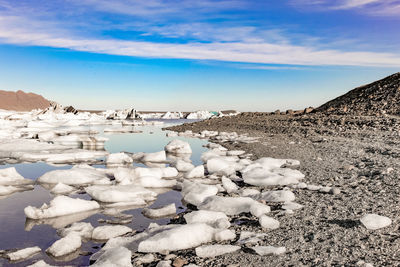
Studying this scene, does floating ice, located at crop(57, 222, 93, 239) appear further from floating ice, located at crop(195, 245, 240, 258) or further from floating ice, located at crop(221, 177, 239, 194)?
floating ice, located at crop(221, 177, 239, 194)

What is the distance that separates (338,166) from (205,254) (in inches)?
208

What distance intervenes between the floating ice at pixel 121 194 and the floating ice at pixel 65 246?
1.65m

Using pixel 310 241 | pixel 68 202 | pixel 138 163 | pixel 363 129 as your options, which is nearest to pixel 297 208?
pixel 310 241

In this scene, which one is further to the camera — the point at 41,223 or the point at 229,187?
the point at 229,187

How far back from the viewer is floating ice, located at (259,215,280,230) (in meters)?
3.90

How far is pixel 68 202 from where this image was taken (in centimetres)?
478

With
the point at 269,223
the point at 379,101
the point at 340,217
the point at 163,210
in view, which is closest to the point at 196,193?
the point at 163,210

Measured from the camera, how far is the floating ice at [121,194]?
5.31m

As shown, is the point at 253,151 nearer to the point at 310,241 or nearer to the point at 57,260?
the point at 310,241

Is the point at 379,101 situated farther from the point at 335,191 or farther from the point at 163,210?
the point at 163,210

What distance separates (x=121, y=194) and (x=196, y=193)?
4.05ft

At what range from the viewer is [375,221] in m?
3.69

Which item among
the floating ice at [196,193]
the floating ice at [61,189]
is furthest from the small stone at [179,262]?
the floating ice at [61,189]

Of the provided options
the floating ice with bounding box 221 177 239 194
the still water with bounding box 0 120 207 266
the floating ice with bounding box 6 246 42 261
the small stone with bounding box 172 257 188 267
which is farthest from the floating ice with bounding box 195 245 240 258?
the floating ice with bounding box 221 177 239 194
